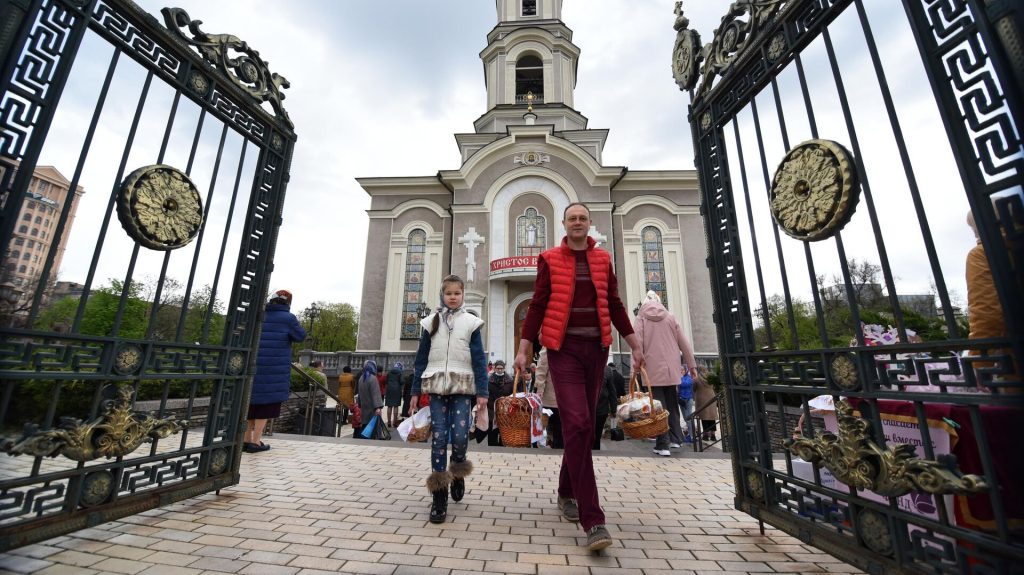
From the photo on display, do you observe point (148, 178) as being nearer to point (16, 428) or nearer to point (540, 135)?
point (16, 428)

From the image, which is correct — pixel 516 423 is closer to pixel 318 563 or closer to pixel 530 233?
pixel 318 563

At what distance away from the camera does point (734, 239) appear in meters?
3.24

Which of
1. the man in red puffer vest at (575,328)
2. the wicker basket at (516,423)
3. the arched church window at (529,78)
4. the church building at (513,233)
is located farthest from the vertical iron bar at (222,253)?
the arched church window at (529,78)

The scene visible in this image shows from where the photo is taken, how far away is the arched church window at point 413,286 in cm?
1820

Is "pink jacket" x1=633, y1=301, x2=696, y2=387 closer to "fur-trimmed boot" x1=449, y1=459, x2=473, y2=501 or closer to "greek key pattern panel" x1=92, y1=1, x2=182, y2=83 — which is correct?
"fur-trimmed boot" x1=449, y1=459, x2=473, y2=501

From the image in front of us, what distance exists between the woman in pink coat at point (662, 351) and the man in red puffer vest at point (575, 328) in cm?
269

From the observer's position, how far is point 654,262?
61.0 feet

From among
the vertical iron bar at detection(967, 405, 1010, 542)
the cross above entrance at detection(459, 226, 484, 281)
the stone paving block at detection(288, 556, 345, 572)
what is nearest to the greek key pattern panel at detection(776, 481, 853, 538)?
the vertical iron bar at detection(967, 405, 1010, 542)

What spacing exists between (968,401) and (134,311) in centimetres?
1632

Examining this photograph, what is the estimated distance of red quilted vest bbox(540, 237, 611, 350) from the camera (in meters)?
2.88

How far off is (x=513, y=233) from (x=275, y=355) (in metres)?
14.0

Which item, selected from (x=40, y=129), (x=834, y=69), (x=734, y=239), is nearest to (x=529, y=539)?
(x=734, y=239)

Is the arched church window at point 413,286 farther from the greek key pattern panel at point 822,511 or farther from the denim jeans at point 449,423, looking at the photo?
the greek key pattern panel at point 822,511

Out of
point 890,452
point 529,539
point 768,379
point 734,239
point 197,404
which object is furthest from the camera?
point 197,404
